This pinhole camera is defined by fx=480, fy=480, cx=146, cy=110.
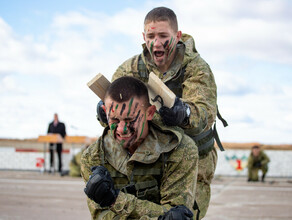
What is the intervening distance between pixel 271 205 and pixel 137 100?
706cm

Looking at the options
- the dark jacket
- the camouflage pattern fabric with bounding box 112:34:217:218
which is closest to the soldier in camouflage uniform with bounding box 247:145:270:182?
the dark jacket

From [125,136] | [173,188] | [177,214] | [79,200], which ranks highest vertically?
[125,136]

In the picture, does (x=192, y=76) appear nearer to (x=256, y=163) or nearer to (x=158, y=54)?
(x=158, y=54)

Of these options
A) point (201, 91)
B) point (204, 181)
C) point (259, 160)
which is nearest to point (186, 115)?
point (201, 91)

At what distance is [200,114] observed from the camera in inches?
132

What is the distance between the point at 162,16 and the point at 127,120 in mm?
963

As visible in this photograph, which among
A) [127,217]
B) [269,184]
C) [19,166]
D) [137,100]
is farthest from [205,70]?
[19,166]

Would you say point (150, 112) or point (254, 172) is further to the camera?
point (254, 172)

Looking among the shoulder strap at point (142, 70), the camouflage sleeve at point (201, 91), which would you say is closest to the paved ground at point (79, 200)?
the shoulder strap at point (142, 70)

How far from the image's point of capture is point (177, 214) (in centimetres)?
279

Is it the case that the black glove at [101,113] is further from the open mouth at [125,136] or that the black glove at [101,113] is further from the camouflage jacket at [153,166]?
the open mouth at [125,136]

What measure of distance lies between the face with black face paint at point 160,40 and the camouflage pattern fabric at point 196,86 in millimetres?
130

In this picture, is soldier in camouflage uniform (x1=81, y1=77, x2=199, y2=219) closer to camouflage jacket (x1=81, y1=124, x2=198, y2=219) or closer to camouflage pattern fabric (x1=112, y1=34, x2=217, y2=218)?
camouflage jacket (x1=81, y1=124, x2=198, y2=219)

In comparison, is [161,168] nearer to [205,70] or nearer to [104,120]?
[104,120]
